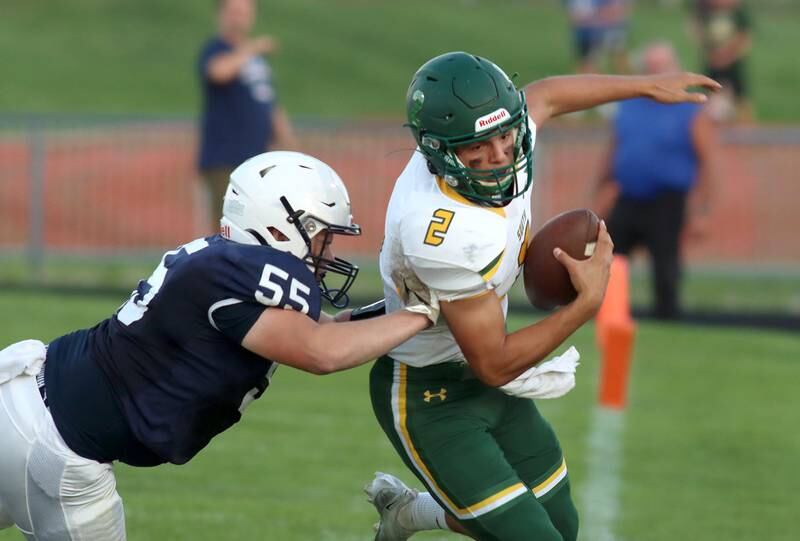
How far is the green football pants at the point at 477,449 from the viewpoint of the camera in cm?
425

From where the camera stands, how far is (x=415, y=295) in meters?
4.23

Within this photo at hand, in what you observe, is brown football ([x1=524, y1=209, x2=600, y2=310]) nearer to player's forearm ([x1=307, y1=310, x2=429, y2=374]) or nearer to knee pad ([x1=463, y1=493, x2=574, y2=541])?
player's forearm ([x1=307, y1=310, x2=429, y2=374])

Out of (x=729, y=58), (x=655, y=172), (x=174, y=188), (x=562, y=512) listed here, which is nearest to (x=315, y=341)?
(x=562, y=512)

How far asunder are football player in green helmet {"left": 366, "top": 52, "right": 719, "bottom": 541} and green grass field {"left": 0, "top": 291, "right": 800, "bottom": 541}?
4.44 ft

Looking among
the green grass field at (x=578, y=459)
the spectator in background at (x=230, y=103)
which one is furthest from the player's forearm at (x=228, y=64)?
the green grass field at (x=578, y=459)

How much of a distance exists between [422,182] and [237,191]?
52 centimetres

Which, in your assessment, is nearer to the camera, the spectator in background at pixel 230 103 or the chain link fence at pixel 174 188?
the spectator in background at pixel 230 103

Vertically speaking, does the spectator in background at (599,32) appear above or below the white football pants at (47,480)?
below

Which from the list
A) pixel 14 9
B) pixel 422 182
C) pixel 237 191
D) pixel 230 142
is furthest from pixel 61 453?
pixel 14 9

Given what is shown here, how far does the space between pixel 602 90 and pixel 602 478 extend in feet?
7.91

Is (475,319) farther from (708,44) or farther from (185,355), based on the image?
(708,44)

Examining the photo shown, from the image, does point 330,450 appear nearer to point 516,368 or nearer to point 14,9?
point 516,368

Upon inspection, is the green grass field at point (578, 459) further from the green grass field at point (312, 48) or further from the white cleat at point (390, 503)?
the green grass field at point (312, 48)

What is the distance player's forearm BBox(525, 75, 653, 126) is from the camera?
4.89 meters
